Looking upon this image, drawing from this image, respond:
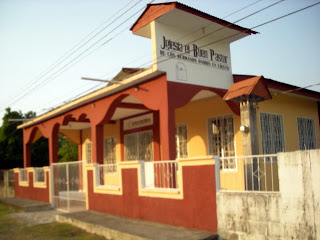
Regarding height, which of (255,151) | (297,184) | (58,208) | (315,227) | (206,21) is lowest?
(58,208)

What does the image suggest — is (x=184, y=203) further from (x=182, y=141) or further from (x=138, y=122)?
(x=138, y=122)

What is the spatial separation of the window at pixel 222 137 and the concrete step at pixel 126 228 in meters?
3.63

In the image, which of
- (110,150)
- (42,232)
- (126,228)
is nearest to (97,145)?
(42,232)

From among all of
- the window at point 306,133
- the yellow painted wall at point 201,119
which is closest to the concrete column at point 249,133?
the yellow painted wall at point 201,119

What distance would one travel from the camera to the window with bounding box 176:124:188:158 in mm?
11889

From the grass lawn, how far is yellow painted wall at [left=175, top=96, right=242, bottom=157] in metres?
4.61

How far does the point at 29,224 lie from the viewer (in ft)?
32.8

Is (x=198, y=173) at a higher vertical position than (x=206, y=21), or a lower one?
lower

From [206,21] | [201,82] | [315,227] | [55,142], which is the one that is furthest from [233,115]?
[55,142]

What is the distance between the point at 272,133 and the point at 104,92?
5.36 meters

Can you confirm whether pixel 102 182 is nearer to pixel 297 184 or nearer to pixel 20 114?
pixel 297 184

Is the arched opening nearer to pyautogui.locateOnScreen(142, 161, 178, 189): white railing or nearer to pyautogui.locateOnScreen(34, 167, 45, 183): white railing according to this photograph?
pyautogui.locateOnScreen(34, 167, 45, 183): white railing

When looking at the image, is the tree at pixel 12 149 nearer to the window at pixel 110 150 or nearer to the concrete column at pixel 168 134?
the window at pixel 110 150

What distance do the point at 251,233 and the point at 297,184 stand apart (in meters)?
1.23
